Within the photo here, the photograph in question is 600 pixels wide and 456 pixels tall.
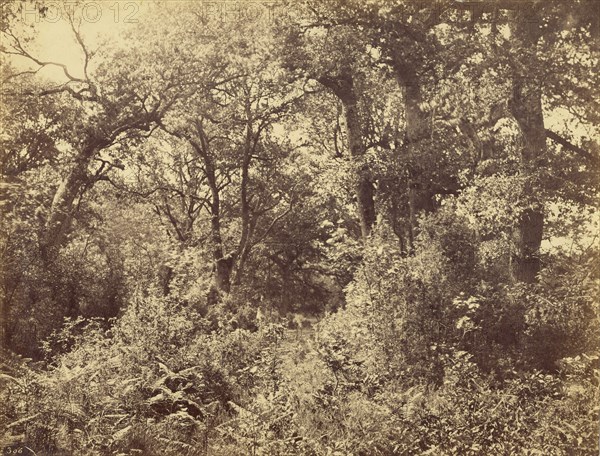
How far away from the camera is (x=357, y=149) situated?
52.6 ft

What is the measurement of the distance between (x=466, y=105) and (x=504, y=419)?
9862mm

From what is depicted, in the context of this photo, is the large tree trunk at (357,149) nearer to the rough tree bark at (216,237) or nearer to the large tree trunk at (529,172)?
the large tree trunk at (529,172)

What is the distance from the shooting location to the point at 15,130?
1370 cm

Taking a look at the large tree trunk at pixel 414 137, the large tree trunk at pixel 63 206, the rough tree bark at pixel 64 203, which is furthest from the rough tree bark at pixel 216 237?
the large tree trunk at pixel 414 137

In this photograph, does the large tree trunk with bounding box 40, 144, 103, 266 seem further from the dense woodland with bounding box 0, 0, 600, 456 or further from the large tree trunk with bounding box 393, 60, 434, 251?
the large tree trunk with bounding box 393, 60, 434, 251

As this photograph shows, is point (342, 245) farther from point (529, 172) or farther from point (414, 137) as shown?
point (529, 172)

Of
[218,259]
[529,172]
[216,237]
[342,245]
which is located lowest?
[342,245]

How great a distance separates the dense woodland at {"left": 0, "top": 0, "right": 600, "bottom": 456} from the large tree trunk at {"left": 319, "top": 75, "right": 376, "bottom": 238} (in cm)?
8

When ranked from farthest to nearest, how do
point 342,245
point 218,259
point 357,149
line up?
point 218,259 < point 357,149 < point 342,245

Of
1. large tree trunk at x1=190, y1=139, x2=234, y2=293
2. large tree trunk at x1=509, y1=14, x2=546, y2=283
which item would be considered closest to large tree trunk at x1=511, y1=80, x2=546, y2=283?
large tree trunk at x1=509, y1=14, x2=546, y2=283

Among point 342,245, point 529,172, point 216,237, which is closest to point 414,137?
point 529,172

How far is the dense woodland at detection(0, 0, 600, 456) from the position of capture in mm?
7738

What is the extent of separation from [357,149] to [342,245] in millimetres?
4740

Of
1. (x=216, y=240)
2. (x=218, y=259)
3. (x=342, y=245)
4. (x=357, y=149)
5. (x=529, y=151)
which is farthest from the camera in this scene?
(x=216, y=240)
